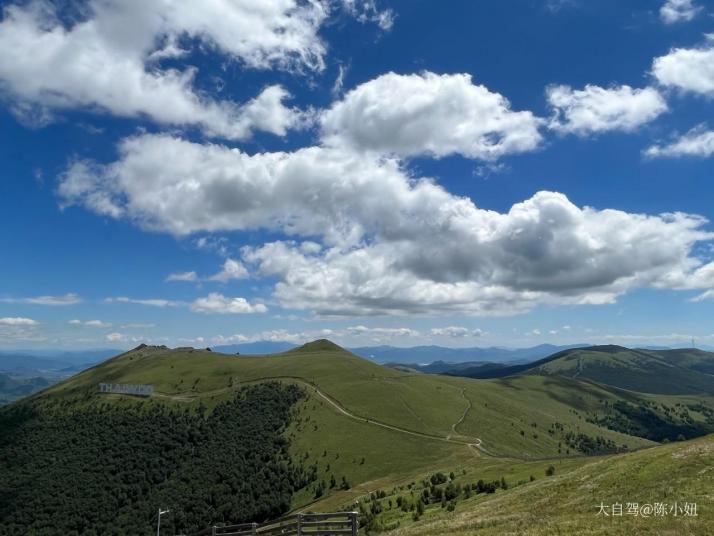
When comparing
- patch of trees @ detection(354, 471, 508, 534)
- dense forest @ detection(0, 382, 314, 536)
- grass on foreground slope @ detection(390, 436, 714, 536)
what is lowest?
dense forest @ detection(0, 382, 314, 536)

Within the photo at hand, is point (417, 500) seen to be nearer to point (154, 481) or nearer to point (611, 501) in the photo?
point (611, 501)

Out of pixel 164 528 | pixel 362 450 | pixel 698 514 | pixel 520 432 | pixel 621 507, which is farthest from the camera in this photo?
pixel 520 432

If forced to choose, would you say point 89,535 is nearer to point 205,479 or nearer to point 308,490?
point 205,479

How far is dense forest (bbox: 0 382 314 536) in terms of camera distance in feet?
470

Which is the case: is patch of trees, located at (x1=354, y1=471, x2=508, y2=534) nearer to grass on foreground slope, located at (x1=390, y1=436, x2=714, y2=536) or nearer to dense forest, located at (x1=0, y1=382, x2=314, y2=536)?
grass on foreground slope, located at (x1=390, y1=436, x2=714, y2=536)

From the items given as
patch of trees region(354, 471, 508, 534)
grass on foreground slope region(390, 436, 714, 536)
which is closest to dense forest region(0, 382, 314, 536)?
patch of trees region(354, 471, 508, 534)

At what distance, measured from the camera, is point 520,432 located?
190500 mm

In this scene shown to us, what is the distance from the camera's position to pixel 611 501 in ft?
115

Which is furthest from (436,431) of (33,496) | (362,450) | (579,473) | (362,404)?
(33,496)

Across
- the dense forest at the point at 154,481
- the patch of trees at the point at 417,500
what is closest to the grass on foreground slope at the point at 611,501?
the patch of trees at the point at 417,500

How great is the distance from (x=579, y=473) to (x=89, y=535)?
5855 inches

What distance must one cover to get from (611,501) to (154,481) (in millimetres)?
171547

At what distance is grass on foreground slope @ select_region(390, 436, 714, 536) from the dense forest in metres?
109

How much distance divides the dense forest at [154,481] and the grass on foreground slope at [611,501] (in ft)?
357
